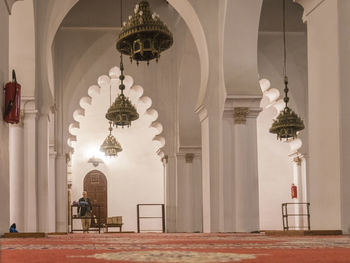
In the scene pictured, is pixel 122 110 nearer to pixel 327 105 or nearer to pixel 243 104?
pixel 243 104

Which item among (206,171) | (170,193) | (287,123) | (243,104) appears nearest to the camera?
(243,104)

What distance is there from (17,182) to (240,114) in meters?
4.18

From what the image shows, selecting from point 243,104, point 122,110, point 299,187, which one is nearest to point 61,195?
point 122,110

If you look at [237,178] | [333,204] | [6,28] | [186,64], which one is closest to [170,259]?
[333,204]

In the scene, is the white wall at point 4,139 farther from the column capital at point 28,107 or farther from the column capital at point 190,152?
the column capital at point 190,152

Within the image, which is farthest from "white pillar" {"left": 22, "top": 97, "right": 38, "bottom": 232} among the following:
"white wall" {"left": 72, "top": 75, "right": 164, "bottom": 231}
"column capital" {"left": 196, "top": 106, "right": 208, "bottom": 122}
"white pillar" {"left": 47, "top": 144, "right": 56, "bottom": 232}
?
"white wall" {"left": 72, "top": 75, "right": 164, "bottom": 231}

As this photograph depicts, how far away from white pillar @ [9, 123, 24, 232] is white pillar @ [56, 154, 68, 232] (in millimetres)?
4806

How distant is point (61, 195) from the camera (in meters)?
14.9

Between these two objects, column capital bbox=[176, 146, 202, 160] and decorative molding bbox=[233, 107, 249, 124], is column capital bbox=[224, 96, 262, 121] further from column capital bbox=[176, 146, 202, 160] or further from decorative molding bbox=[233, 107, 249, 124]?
column capital bbox=[176, 146, 202, 160]

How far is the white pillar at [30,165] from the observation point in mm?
10000

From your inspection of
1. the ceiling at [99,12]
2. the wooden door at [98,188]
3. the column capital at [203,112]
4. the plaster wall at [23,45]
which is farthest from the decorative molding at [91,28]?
the wooden door at [98,188]

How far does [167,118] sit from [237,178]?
6.17m

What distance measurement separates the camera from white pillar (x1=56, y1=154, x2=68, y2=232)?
1480cm

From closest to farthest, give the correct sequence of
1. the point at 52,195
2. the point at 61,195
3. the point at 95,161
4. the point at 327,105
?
the point at 327,105 < the point at 52,195 < the point at 61,195 < the point at 95,161
